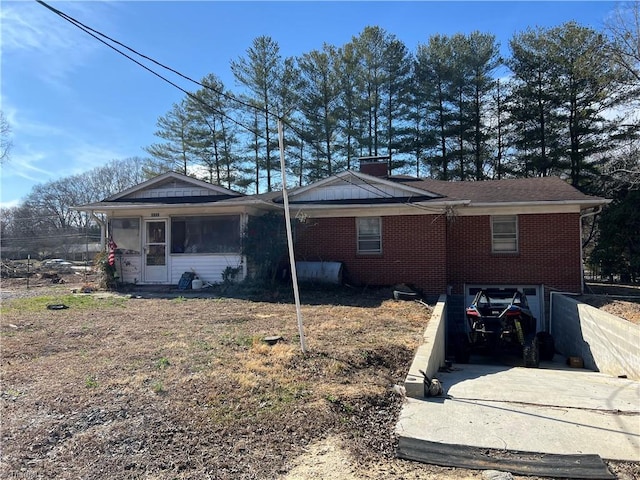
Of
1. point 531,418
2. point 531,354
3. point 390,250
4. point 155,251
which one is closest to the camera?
point 531,418

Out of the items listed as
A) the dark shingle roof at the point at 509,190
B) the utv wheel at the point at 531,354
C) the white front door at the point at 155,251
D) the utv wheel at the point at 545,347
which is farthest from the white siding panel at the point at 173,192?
the utv wheel at the point at 545,347

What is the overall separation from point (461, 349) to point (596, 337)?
2.72 metres

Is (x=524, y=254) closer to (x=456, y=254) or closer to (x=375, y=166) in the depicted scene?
(x=456, y=254)

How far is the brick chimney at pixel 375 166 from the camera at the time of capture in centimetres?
1688

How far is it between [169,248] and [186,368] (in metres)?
9.33

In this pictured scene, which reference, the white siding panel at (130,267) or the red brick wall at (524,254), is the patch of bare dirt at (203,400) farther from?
the red brick wall at (524,254)

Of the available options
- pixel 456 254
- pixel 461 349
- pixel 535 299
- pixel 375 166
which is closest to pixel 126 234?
pixel 375 166

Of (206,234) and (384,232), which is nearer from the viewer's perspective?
(384,232)

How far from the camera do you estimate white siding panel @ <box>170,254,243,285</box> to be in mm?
13547

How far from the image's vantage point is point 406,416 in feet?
14.1

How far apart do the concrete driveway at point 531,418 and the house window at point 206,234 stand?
907cm

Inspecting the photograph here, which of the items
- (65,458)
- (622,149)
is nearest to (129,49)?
(65,458)

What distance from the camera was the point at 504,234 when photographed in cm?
1352

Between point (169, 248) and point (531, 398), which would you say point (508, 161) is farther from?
point (531, 398)
